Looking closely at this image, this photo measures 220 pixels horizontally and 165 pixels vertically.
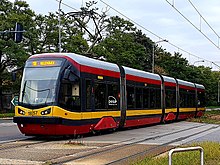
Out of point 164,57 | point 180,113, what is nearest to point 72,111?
point 180,113

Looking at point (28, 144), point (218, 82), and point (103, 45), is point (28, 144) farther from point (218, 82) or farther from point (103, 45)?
point (218, 82)

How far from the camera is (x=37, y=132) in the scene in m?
18.0

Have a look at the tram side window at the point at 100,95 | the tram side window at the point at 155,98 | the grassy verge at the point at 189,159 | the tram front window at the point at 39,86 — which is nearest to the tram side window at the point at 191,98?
the tram side window at the point at 155,98

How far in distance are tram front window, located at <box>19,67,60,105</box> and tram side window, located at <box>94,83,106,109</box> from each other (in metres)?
2.83

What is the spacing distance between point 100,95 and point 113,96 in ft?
4.74

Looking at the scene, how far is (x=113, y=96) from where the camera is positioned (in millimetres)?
22188

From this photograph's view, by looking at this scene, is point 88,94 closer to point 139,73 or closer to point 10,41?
point 139,73

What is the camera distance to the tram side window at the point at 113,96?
21775mm

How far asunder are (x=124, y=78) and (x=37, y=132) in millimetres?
6958

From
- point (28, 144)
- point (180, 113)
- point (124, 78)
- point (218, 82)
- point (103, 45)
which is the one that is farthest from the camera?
point (218, 82)

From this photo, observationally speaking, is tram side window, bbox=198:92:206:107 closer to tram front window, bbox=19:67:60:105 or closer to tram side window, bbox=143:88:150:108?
tram side window, bbox=143:88:150:108

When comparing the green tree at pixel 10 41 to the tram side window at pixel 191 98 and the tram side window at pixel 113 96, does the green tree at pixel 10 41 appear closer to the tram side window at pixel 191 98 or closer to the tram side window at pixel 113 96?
the tram side window at pixel 191 98

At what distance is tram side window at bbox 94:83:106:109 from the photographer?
20.5 metres

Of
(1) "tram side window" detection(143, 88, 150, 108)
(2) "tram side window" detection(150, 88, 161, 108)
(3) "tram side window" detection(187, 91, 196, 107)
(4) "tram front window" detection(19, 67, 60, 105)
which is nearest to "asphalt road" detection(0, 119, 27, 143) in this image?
(4) "tram front window" detection(19, 67, 60, 105)
